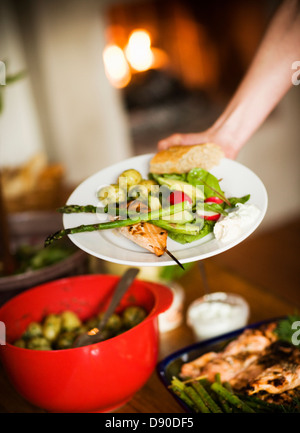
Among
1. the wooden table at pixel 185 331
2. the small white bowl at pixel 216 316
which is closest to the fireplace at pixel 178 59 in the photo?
the wooden table at pixel 185 331

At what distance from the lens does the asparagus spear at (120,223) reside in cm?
114

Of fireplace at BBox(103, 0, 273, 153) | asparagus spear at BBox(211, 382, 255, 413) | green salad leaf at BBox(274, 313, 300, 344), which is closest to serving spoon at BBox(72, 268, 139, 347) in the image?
asparagus spear at BBox(211, 382, 255, 413)

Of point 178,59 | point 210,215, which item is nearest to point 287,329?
point 210,215

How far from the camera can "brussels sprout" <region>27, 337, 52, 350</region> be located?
126 cm

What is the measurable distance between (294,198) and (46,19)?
3124 mm

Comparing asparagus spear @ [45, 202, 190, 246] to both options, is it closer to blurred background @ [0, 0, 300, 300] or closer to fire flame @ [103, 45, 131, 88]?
blurred background @ [0, 0, 300, 300]

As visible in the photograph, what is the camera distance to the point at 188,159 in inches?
54.3

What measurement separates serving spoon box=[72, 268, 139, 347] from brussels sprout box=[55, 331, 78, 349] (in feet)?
0.09

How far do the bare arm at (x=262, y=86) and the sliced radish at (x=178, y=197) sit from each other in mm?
371

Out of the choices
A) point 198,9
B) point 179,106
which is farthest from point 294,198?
point 198,9

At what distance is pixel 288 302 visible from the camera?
5.38ft

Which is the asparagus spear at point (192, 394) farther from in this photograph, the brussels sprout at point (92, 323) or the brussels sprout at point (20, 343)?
the brussels sprout at point (20, 343)

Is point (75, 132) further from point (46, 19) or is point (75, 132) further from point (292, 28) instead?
point (292, 28)

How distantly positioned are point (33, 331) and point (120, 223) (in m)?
0.44
